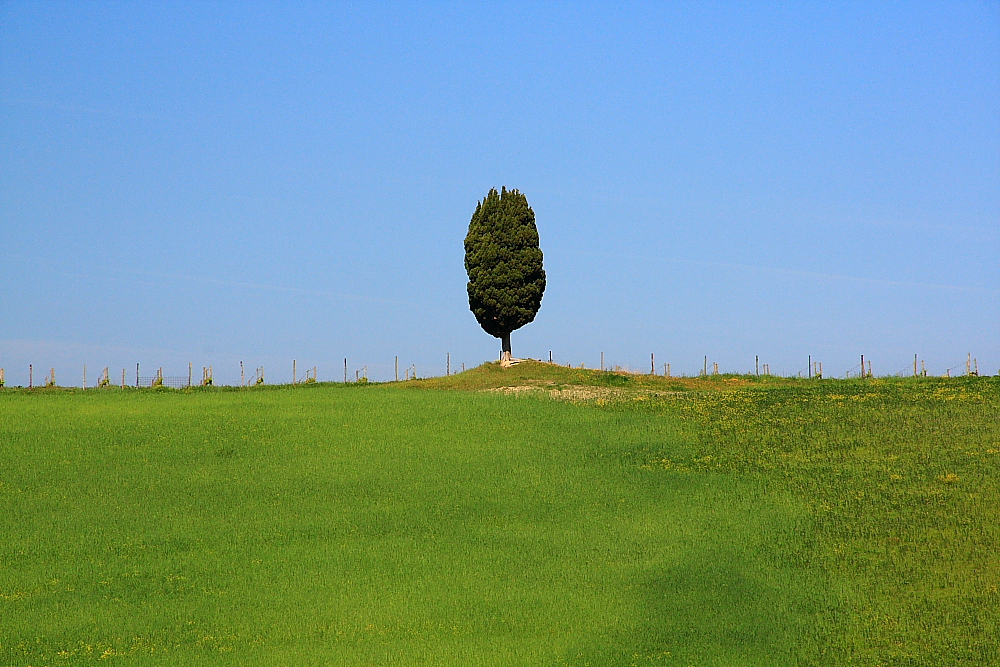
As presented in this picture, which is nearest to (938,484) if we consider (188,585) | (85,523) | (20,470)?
(188,585)

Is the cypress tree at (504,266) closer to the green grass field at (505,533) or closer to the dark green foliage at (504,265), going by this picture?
the dark green foliage at (504,265)

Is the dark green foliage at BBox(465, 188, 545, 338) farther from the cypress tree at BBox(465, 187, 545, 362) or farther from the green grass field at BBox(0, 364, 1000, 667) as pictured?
the green grass field at BBox(0, 364, 1000, 667)

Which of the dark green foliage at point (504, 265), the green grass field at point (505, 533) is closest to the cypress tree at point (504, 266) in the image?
the dark green foliage at point (504, 265)

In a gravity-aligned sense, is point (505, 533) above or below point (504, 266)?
below

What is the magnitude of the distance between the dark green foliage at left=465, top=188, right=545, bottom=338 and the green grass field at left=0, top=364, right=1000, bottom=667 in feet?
54.5

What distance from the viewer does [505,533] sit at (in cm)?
3353

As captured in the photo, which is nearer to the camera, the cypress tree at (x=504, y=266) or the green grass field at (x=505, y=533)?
the green grass field at (x=505, y=533)

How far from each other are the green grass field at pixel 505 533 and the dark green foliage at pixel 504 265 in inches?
654

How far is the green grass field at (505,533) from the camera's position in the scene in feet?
87.1

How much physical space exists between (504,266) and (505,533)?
35128 mm

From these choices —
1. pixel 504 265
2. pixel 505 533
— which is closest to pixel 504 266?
pixel 504 265

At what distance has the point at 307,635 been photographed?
26.5 metres

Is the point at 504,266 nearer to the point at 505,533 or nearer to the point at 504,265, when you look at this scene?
the point at 504,265

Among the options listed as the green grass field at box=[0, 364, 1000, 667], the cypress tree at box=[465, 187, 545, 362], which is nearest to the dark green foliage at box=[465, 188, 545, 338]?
the cypress tree at box=[465, 187, 545, 362]
